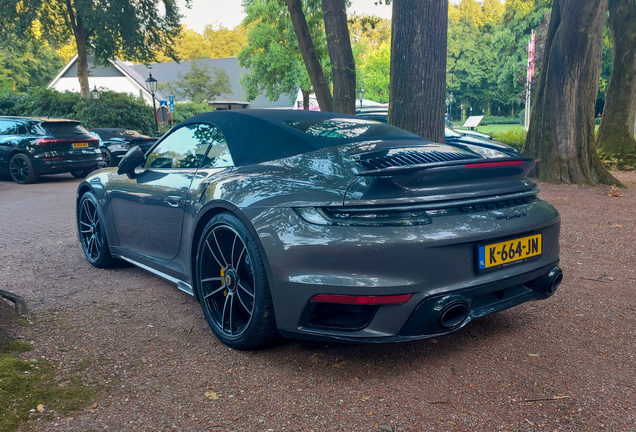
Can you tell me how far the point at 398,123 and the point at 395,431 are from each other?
4706mm

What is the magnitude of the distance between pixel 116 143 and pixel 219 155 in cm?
1438

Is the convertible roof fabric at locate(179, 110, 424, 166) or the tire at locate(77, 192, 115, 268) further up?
the convertible roof fabric at locate(179, 110, 424, 166)

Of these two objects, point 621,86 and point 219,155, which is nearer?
point 219,155

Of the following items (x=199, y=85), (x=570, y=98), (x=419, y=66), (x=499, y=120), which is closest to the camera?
(x=419, y=66)

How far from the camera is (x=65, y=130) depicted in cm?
1338

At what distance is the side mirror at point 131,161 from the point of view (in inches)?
159

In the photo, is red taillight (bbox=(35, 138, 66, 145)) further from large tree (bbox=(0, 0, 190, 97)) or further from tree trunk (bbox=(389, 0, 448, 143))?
large tree (bbox=(0, 0, 190, 97))

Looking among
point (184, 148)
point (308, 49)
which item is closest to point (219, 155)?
point (184, 148)

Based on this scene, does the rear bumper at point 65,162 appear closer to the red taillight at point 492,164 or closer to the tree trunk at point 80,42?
the red taillight at point 492,164

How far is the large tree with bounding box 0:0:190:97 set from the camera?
80.9 feet

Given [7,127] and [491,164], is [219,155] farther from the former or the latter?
[7,127]

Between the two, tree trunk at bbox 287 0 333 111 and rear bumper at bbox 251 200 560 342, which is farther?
tree trunk at bbox 287 0 333 111

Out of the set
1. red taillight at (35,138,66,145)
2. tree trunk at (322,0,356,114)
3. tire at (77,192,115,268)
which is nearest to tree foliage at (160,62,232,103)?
red taillight at (35,138,66,145)

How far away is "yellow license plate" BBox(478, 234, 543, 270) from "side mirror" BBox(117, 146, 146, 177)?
2628 millimetres
